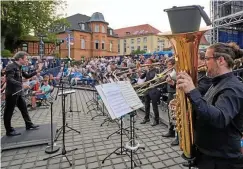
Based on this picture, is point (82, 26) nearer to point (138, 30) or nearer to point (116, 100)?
point (138, 30)

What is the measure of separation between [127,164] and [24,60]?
11.4ft

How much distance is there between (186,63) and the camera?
1.56 meters

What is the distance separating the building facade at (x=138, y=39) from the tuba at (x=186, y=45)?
61500mm

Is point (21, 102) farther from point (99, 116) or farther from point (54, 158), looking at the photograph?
point (99, 116)

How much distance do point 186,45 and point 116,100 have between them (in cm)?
156

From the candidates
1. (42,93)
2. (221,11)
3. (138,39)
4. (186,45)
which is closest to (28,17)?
(42,93)

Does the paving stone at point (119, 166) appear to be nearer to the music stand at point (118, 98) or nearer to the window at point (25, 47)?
the music stand at point (118, 98)

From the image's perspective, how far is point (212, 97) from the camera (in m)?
1.76

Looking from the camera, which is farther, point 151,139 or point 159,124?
point 159,124

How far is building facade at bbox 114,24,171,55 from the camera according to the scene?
63562 millimetres

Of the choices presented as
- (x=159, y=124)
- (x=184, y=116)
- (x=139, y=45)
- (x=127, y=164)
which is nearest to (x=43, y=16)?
(x=159, y=124)

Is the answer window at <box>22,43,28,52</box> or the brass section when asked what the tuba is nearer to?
the brass section

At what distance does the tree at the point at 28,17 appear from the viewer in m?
26.2

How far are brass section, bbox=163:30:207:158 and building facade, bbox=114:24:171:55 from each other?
61.5 metres
